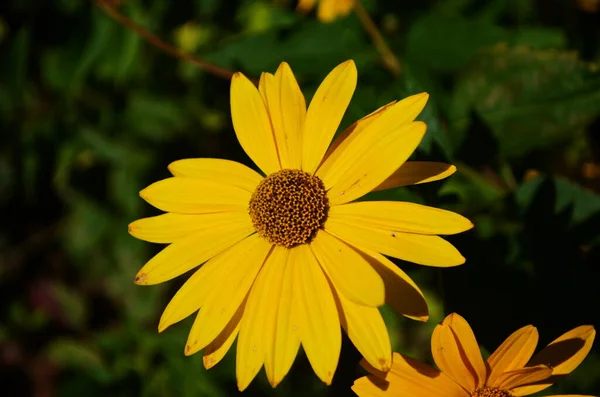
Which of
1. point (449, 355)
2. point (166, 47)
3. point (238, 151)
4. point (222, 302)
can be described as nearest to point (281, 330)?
point (222, 302)

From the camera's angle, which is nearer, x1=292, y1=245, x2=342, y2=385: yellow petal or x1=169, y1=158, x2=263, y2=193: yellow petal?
x1=292, y1=245, x2=342, y2=385: yellow petal

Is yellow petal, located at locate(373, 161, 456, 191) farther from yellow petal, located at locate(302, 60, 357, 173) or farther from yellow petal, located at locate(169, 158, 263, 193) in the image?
yellow petal, located at locate(169, 158, 263, 193)

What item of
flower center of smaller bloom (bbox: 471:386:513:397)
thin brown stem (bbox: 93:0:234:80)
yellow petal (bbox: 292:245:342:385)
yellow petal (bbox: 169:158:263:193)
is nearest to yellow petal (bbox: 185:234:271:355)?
yellow petal (bbox: 292:245:342:385)

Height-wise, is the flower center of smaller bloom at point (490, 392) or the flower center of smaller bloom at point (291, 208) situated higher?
the flower center of smaller bloom at point (291, 208)

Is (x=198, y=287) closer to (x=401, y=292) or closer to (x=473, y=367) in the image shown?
(x=401, y=292)

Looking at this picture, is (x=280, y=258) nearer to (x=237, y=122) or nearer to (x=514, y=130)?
(x=237, y=122)

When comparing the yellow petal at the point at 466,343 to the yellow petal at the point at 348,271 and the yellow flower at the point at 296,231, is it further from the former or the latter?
the yellow petal at the point at 348,271

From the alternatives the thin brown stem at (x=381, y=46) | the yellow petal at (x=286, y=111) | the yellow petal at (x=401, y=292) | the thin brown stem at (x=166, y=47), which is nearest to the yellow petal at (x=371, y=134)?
the yellow petal at (x=286, y=111)
